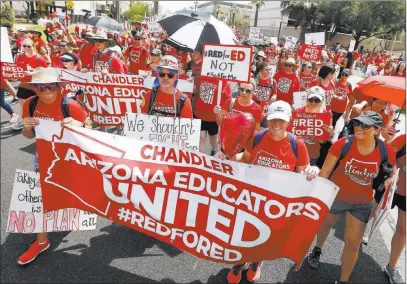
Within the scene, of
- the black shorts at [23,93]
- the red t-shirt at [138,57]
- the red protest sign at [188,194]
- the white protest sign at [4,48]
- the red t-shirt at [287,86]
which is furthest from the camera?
the red t-shirt at [138,57]

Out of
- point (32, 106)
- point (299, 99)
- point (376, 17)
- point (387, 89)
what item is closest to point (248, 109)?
point (299, 99)

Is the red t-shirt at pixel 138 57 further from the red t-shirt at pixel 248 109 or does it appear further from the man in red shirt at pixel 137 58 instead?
the red t-shirt at pixel 248 109

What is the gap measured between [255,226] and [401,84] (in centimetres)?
246

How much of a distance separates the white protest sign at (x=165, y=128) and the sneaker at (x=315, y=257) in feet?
6.39

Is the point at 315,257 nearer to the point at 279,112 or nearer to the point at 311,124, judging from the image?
the point at 311,124

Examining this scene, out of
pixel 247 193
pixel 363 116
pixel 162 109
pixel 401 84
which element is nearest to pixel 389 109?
pixel 401 84

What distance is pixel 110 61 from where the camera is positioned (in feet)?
21.6

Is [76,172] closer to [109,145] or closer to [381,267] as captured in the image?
[109,145]

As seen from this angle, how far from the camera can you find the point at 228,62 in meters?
4.45

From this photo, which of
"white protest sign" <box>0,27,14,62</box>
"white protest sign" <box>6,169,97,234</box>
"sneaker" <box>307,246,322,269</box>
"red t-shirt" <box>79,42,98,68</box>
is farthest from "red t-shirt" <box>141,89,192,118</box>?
"red t-shirt" <box>79,42,98,68</box>

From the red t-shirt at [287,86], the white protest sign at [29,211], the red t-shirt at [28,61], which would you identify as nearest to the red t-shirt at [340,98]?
the red t-shirt at [287,86]

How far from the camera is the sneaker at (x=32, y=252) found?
352 centimetres

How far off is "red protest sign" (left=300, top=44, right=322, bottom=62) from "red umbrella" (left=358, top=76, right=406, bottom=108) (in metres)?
7.01

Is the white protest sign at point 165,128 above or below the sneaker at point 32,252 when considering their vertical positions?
above
